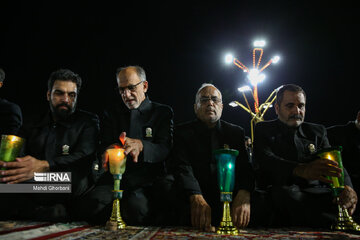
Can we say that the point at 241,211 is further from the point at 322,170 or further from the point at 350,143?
the point at 350,143

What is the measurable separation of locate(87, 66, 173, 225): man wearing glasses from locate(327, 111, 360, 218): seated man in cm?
248

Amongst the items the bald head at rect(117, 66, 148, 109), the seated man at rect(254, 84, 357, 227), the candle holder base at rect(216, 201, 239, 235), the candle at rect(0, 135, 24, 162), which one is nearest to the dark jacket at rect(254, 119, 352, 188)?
the seated man at rect(254, 84, 357, 227)

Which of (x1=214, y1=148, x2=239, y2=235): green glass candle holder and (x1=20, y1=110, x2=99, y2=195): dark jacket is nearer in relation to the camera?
(x1=214, y1=148, x2=239, y2=235): green glass candle holder

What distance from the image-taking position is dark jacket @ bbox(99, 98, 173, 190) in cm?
336

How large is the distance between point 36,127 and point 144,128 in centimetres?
159

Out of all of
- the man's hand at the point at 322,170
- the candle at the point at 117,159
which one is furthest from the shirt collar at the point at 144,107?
the man's hand at the point at 322,170

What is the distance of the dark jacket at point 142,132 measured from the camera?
3.36 metres

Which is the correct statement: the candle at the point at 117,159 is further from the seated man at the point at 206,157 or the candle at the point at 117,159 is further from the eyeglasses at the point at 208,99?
the eyeglasses at the point at 208,99

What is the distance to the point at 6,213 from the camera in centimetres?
Result: 334

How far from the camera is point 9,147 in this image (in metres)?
2.79

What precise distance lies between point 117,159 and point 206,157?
127cm

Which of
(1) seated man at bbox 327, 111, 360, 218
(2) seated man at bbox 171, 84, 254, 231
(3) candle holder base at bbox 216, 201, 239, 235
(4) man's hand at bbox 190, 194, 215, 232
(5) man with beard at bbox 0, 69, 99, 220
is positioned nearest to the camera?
(3) candle holder base at bbox 216, 201, 239, 235

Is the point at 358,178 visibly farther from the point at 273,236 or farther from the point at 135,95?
the point at 135,95

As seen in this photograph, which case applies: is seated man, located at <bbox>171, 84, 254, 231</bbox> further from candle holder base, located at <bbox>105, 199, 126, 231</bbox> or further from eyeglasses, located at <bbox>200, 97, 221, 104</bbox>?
candle holder base, located at <bbox>105, 199, 126, 231</bbox>
